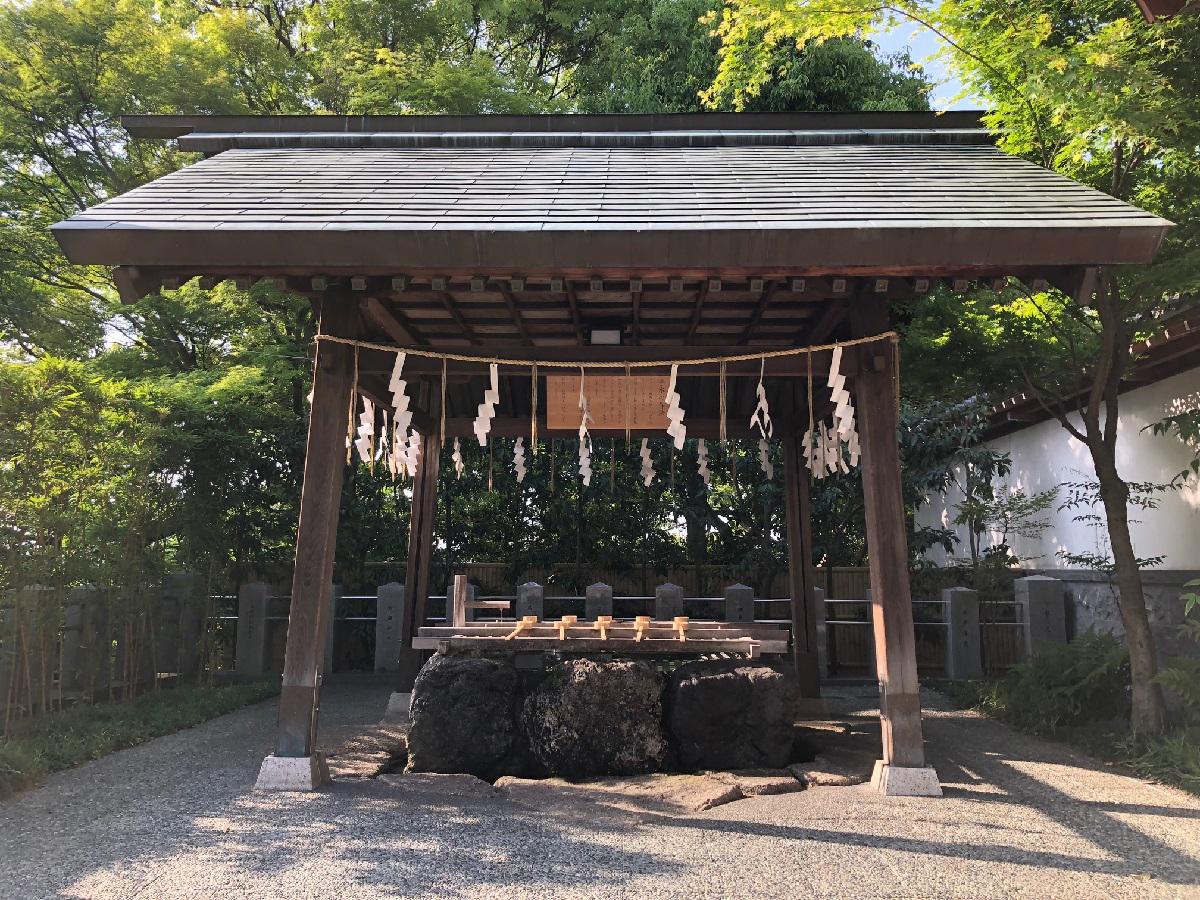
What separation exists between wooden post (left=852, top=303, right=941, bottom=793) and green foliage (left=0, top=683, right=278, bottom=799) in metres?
6.10

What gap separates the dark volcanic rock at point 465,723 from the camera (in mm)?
6242

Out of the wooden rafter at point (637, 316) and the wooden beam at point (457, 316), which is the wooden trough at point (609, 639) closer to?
the wooden rafter at point (637, 316)

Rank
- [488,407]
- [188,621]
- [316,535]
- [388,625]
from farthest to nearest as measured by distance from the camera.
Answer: [388,625] < [188,621] < [488,407] < [316,535]

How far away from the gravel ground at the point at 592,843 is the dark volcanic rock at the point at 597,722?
80cm

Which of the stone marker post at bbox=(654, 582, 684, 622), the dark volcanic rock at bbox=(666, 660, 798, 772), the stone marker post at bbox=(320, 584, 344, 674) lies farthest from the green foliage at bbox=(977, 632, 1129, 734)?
the stone marker post at bbox=(320, 584, 344, 674)

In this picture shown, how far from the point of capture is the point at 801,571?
30.0 feet

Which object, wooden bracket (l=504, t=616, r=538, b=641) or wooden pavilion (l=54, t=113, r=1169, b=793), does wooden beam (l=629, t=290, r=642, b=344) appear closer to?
wooden pavilion (l=54, t=113, r=1169, b=793)

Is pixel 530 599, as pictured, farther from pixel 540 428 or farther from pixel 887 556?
pixel 887 556

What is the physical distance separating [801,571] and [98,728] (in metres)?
7.31

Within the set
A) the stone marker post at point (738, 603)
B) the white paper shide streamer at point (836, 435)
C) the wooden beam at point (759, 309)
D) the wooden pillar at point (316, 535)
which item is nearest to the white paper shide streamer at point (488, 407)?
the wooden pillar at point (316, 535)

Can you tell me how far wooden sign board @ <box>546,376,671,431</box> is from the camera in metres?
7.37

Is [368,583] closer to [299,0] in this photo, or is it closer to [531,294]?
[531,294]

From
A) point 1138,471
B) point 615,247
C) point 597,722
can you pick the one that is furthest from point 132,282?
point 1138,471

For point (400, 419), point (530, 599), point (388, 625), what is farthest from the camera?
point (388, 625)
